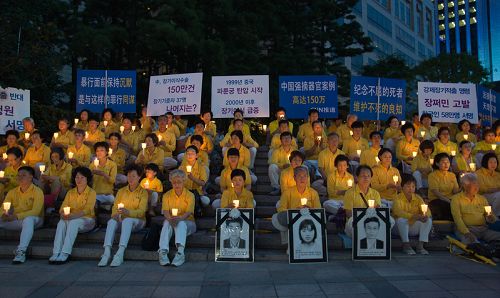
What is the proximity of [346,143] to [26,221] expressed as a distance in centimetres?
641

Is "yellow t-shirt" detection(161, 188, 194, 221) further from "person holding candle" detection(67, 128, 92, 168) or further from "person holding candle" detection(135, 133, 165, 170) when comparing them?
"person holding candle" detection(67, 128, 92, 168)

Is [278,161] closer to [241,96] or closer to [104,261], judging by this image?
[241,96]

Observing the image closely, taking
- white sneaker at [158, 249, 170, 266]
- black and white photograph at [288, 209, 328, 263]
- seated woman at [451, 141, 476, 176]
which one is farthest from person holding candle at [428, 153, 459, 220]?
white sneaker at [158, 249, 170, 266]

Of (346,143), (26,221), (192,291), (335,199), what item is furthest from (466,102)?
(26,221)

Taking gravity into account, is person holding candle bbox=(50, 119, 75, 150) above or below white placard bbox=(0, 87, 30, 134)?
below

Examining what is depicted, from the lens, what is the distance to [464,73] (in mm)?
34750

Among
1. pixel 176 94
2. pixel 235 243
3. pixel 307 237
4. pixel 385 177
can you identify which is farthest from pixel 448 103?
pixel 235 243

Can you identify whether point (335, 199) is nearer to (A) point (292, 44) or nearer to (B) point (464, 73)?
(A) point (292, 44)

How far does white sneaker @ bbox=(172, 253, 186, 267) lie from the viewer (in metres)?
6.08

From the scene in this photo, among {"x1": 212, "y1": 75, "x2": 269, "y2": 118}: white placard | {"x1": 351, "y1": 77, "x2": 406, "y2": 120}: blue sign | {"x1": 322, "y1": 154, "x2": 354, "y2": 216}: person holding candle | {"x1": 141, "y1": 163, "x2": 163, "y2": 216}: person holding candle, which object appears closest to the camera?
{"x1": 141, "y1": 163, "x2": 163, "y2": 216}: person holding candle

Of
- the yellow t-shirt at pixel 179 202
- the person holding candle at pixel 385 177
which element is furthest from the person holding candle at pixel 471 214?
the yellow t-shirt at pixel 179 202

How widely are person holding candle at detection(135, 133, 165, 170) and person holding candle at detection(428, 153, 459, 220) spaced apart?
5.12 metres

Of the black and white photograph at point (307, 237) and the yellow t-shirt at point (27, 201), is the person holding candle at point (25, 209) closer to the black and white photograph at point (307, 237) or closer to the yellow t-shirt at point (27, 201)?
the yellow t-shirt at point (27, 201)

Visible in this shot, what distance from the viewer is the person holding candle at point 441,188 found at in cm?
750
